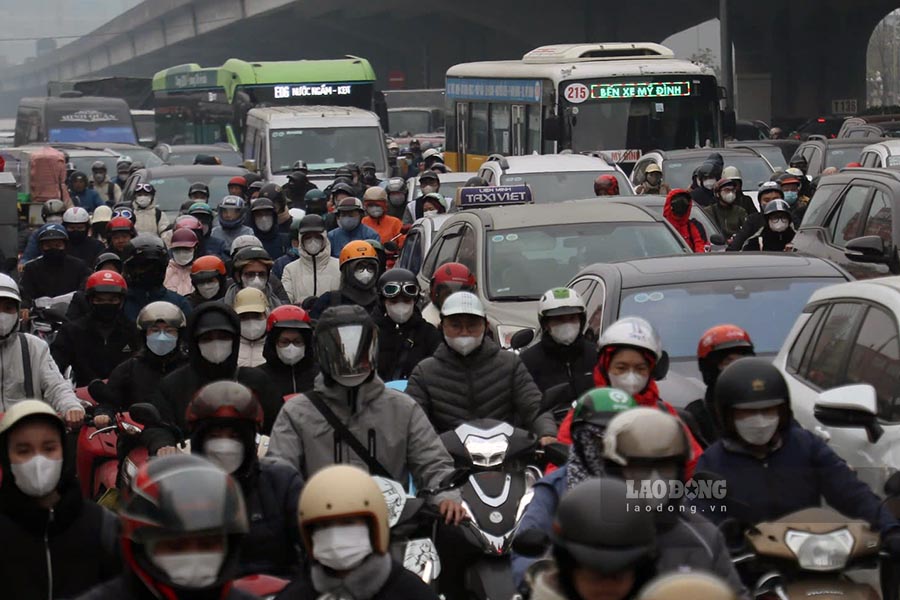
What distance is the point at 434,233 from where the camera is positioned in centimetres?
1561

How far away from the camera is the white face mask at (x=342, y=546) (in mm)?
4555

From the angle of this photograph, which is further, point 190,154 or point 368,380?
point 190,154

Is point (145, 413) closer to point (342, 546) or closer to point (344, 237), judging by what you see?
point (342, 546)

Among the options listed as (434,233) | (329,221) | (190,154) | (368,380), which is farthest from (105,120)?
(368,380)

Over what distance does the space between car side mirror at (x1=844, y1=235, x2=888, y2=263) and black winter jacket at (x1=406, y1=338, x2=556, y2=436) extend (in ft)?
12.7

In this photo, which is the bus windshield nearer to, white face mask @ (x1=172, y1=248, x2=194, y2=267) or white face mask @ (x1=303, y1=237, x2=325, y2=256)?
white face mask @ (x1=303, y1=237, x2=325, y2=256)

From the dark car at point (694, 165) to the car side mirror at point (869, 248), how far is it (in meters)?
11.3

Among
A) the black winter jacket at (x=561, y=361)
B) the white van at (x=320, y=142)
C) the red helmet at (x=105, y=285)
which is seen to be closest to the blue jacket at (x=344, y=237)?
the red helmet at (x=105, y=285)

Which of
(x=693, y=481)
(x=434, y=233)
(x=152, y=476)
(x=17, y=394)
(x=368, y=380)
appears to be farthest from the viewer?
(x=434, y=233)

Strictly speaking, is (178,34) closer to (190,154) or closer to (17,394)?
(190,154)

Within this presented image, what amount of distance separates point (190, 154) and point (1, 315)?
27738 mm

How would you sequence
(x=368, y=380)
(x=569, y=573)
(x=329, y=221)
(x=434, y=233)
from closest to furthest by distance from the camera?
(x=569, y=573) < (x=368, y=380) < (x=434, y=233) < (x=329, y=221)

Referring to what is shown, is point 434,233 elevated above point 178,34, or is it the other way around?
point 178,34

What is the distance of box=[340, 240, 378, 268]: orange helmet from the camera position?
12.8 metres
